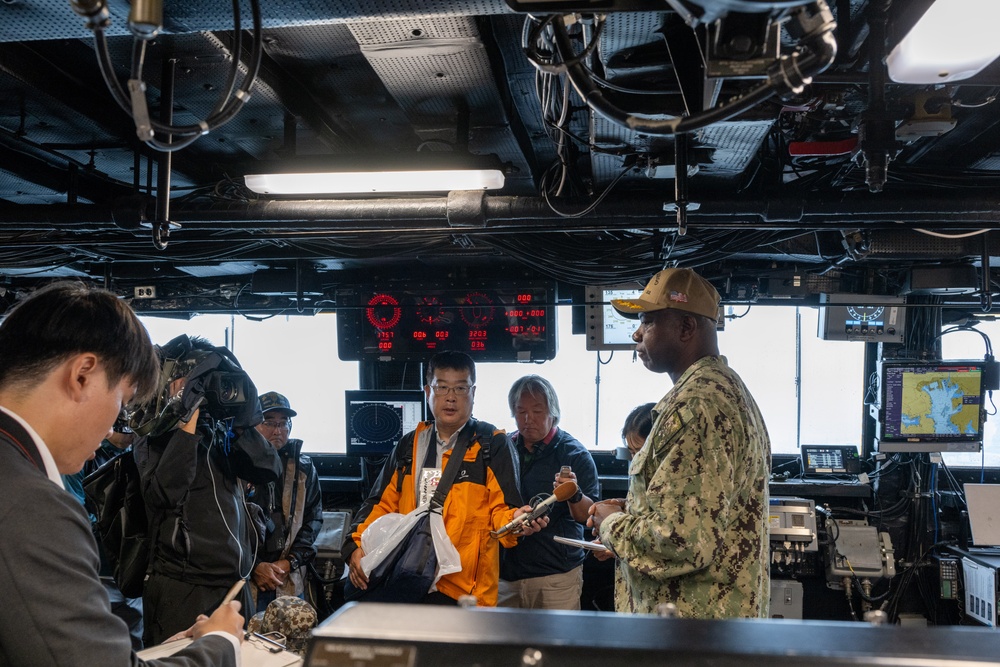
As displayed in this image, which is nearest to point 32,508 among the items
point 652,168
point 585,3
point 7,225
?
point 585,3

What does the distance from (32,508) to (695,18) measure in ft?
4.61

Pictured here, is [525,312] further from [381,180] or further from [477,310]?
[381,180]

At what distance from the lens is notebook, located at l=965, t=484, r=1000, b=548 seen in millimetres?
5574

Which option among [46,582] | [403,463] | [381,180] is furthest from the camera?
[403,463]

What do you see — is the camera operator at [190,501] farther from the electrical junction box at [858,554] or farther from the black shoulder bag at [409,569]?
the electrical junction box at [858,554]

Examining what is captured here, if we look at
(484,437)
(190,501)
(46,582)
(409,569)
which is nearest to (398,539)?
(409,569)

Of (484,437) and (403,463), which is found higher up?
(484,437)

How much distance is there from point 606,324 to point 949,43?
4003 millimetres

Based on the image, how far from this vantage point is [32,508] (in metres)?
1.31

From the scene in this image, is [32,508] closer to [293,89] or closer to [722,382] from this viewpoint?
[722,382]

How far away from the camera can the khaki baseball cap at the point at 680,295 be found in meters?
2.67

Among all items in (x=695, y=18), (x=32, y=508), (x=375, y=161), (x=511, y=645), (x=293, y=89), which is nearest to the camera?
(x=511, y=645)

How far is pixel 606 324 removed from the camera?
18.4 ft

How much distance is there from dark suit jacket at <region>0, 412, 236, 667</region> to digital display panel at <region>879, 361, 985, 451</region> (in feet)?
18.7
